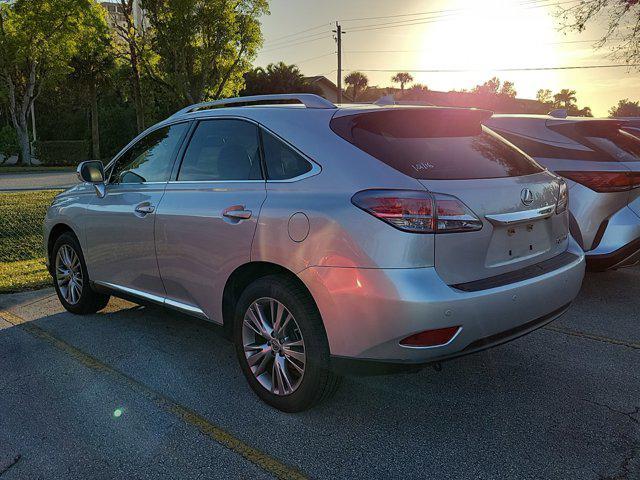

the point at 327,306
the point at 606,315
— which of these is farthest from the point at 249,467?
the point at 606,315

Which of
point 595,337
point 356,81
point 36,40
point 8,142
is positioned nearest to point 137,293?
point 595,337

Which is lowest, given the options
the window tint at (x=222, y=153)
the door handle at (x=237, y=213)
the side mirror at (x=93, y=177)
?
the door handle at (x=237, y=213)

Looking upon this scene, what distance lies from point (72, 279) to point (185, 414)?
7.92ft

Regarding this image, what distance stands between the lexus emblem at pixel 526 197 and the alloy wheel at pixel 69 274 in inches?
146

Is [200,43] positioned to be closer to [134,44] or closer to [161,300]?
[134,44]

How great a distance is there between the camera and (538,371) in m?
3.56

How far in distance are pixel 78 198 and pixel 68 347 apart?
4.31 feet

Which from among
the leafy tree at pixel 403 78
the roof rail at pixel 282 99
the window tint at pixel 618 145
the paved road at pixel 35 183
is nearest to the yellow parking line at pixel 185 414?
the roof rail at pixel 282 99

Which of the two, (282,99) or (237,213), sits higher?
(282,99)

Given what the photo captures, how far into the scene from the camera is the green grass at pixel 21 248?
239 inches

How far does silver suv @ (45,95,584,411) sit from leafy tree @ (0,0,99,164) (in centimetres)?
2877

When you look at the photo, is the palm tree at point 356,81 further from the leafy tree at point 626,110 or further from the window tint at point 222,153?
the window tint at point 222,153

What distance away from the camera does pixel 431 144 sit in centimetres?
290

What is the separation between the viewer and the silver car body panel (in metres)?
2.48
